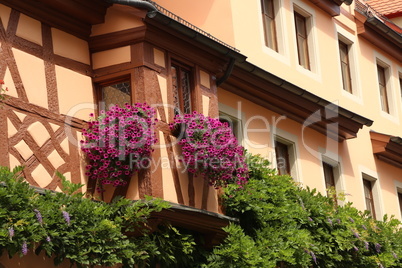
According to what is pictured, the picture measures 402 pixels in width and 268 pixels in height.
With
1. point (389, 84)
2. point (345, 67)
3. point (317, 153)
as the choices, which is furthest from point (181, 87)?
point (389, 84)

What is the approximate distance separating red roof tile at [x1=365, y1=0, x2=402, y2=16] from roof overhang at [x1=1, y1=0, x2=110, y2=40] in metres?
14.4

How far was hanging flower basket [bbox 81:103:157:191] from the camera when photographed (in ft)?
54.5

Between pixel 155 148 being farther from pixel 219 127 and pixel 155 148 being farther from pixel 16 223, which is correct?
pixel 16 223

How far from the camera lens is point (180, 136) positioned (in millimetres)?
17672

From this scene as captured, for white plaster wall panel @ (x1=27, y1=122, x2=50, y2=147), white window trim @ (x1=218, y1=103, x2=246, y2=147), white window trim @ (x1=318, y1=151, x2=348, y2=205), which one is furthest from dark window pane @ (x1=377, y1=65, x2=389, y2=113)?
white plaster wall panel @ (x1=27, y1=122, x2=50, y2=147)

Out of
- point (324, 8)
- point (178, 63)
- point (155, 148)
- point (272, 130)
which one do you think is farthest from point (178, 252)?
point (324, 8)

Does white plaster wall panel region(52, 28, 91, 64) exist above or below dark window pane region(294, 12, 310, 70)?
below

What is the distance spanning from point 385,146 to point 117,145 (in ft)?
31.5

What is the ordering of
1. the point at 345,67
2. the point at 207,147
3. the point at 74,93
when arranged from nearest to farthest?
the point at 74,93, the point at 207,147, the point at 345,67

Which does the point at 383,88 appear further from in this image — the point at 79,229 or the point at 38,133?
the point at 79,229

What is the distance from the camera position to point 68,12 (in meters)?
17.3

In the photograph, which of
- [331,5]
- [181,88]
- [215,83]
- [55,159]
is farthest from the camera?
[331,5]

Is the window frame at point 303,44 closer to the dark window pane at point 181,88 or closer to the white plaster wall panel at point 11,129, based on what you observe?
the dark window pane at point 181,88

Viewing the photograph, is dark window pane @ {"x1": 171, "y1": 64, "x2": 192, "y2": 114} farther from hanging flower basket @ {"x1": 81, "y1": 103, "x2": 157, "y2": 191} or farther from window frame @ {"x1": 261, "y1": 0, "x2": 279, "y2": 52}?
window frame @ {"x1": 261, "y1": 0, "x2": 279, "y2": 52}
